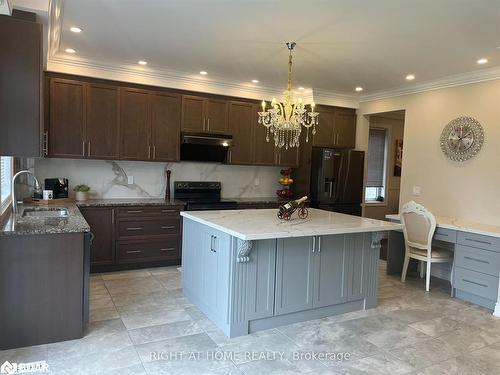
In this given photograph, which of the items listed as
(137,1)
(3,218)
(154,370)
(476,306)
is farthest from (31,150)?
(476,306)

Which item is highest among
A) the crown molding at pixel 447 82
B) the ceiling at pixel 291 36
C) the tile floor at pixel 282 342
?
the ceiling at pixel 291 36

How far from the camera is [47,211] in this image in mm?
3967

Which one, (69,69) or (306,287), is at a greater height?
(69,69)

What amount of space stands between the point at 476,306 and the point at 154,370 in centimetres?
338

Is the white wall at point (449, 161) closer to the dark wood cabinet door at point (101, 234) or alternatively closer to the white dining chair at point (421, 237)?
the white dining chair at point (421, 237)

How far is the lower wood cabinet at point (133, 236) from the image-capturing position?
4629 millimetres

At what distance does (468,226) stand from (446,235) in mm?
247

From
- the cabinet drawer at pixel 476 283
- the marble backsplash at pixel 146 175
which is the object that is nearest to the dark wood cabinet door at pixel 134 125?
the marble backsplash at pixel 146 175

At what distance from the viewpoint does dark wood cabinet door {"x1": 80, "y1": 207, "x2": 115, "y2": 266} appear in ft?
15.0

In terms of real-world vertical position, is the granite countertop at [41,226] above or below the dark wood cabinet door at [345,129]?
below

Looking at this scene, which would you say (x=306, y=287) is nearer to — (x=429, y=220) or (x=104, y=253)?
(x=429, y=220)

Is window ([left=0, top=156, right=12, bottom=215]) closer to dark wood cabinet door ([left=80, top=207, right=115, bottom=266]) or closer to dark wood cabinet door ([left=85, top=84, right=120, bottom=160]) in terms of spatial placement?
dark wood cabinet door ([left=80, top=207, right=115, bottom=266])

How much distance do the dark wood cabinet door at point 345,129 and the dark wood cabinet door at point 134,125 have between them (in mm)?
3057

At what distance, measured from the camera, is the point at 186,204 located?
5.09 meters
